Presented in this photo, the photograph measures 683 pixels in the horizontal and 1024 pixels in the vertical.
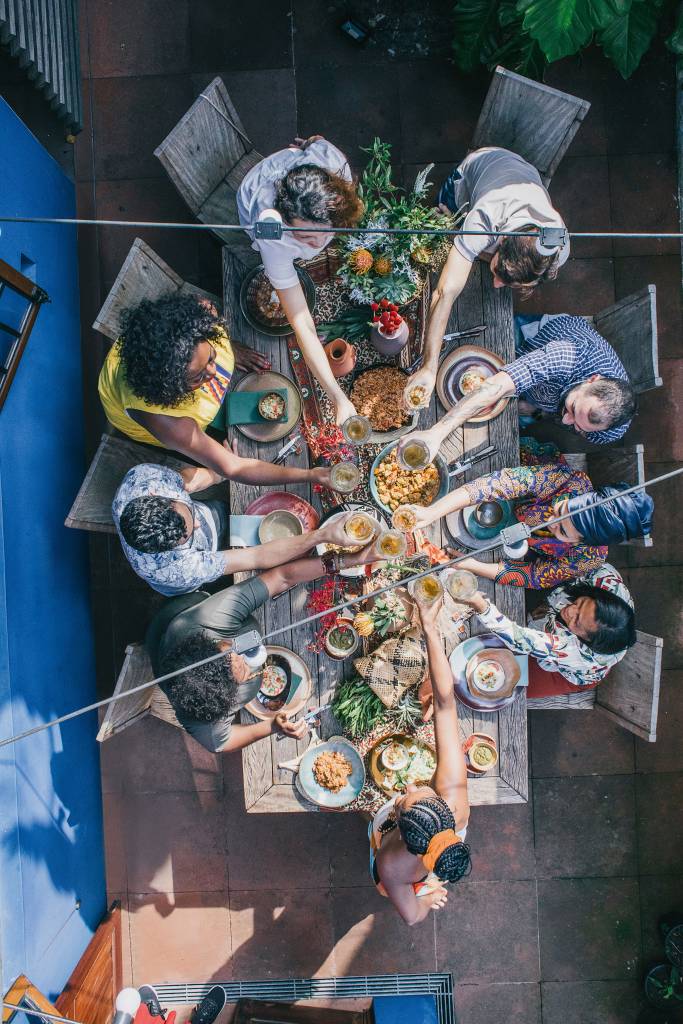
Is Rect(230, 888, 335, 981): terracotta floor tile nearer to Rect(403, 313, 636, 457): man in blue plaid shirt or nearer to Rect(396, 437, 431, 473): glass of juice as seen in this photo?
Rect(396, 437, 431, 473): glass of juice

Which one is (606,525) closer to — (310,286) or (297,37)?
(310,286)

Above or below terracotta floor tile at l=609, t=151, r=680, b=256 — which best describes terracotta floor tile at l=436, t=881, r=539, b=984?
below

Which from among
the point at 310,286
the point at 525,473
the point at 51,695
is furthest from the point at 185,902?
the point at 310,286

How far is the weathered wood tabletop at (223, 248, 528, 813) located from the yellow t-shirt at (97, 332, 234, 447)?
274mm

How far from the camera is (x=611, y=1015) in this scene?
4.16 meters

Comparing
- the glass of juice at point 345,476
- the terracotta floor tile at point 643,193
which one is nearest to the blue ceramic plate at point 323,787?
the glass of juice at point 345,476

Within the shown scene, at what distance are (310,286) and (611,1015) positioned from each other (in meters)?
4.60

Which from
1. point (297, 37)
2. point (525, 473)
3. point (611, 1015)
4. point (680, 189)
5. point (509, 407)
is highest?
point (297, 37)

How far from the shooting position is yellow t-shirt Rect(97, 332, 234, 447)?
9.58 ft

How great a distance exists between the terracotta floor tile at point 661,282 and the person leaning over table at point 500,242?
1.23m

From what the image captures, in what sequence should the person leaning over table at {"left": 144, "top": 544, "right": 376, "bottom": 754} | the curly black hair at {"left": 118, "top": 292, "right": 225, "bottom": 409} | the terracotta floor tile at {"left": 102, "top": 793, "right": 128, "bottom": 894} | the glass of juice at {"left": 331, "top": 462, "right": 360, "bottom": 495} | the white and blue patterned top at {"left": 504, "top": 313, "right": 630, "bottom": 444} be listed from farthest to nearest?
the terracotta floor tile at {"left": 102, "top": 793, "right": 128, "bottom": 894}, the white and blue patterned top at {"left": 504, "top": 313, "right": 630, "bottom": 444}, the glass of juice at {"left": 331, "top": 462, "right": 360, "bottom": 495}, the person leaning over table at {"left": 144, "top": 544, "right": 376, "bottom": 754}, the curly black hair at {"left": 118, "top": 292, "right": 225, "bottom": 409}

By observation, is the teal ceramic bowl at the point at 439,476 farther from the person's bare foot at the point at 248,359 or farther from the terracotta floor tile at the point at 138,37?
the terracotta floor tile at the point at 138,37

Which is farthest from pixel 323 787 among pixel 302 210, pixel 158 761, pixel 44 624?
pixel 302 210

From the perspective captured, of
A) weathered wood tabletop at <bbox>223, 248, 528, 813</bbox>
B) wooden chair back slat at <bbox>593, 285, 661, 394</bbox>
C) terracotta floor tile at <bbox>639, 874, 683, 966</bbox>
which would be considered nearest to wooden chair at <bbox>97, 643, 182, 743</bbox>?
weathered wood tabletop at <bbox>223, 248, 528, 813</bbox>
